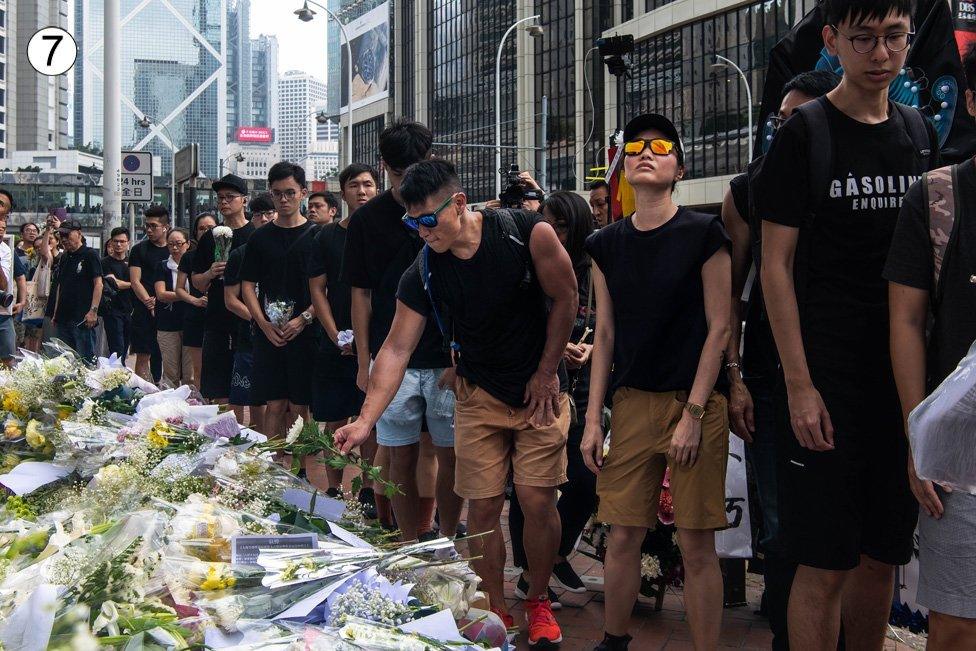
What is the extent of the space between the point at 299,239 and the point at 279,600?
4.89 meters

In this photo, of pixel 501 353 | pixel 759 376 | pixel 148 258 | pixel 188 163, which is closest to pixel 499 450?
pixel 501 353

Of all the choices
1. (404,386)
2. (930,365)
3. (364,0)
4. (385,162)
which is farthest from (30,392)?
(364,0)

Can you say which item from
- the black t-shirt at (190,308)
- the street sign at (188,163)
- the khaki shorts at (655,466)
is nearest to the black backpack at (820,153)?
the khaki shorts at (655,466)

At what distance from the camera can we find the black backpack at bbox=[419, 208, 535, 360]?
14.6 feet

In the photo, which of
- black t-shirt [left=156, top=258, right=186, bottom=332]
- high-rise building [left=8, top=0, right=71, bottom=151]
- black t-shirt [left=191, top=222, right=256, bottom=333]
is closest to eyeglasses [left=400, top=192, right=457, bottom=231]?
black t-shirt [left=191, top=222, right=256, bottom=333]

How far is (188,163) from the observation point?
14445 millimetres

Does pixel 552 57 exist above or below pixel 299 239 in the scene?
above

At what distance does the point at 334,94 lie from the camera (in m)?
143

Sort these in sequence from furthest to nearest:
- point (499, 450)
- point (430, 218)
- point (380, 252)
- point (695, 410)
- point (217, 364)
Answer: point (217, 364)
point (380, 252)
point (499, 450)
point (430, 218)
point (695, 410)

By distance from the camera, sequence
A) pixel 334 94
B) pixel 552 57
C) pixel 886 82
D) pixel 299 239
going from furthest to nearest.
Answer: pixel 334 94 < pixel 552 57 < pixel 299 239 < pixel 886 82

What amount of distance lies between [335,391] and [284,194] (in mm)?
1534

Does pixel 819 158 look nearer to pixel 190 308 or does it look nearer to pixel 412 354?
pixel 412 354

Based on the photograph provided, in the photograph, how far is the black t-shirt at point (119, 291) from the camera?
13977mm

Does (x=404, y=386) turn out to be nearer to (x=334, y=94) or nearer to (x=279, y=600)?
(x=279, y=600)
